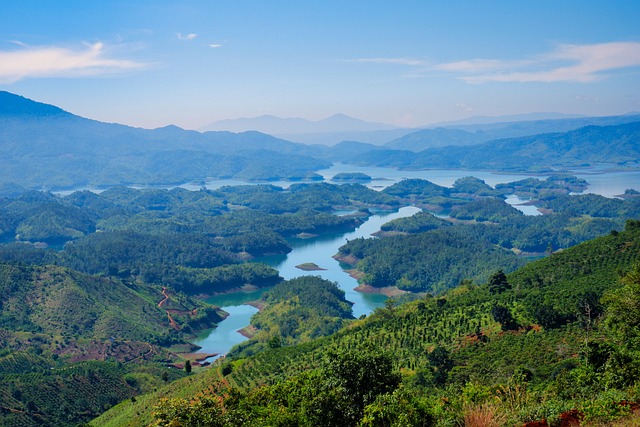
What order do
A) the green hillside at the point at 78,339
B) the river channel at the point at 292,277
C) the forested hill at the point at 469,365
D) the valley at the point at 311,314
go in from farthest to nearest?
the river channel at the point at 292,277
the green hillside at the point at 78,339
the valley at the point at 311,314
the forested hill at the point at 469,365

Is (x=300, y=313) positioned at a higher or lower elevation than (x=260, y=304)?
higher

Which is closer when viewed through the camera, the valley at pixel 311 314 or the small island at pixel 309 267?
the valley at pixel 311 314

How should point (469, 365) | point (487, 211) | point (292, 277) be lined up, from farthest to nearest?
point (487, 211)
point (292, 277)
point (469, 365)

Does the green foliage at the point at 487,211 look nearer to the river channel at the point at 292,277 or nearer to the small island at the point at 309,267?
the river channel at the point at 292,277

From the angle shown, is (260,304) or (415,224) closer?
(260,304)

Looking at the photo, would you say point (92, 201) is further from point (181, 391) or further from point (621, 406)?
point (621, 406)

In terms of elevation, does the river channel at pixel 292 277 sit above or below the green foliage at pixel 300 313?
below

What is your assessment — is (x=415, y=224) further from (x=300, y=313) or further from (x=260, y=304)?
(x=300, y=313)

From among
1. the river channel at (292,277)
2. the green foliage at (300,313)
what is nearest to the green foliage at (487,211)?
the river channel at (292,277)

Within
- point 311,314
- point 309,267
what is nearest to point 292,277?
point 309,267

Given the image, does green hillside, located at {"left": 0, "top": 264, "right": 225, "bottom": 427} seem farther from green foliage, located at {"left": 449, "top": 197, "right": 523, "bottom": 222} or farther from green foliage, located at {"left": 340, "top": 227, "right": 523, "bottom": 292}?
green foliage, located at {"left": 449, "top": 197, "right": 523, "bottom": 222}
